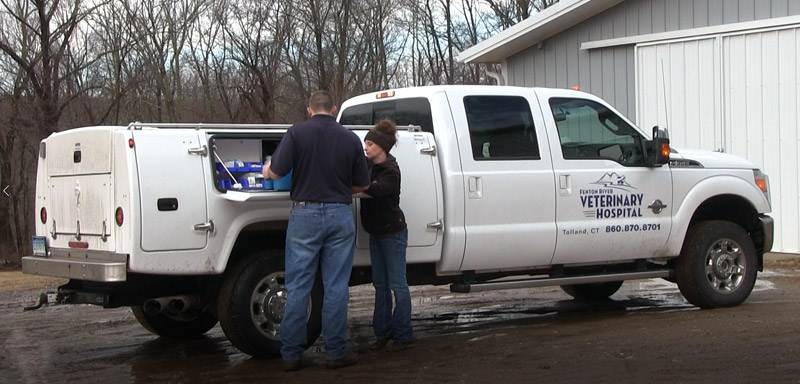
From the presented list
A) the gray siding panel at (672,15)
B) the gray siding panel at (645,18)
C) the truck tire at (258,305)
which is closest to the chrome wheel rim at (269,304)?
the truck tire at (258,305)

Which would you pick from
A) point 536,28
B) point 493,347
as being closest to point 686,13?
point 536,28

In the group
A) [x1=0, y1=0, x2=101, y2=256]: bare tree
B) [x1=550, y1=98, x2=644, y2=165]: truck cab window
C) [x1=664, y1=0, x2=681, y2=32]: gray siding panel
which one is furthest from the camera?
[x1=0, y1=0, x2=101, y2=256]: bare tree

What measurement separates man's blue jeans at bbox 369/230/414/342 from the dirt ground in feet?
0.70

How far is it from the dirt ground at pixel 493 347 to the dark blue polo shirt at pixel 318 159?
120 cm

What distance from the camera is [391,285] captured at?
693cm

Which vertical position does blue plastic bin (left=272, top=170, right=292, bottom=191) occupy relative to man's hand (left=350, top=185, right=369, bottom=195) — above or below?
above

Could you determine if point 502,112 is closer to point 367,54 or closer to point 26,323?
point 26,323

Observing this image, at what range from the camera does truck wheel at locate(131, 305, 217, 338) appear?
309 inches

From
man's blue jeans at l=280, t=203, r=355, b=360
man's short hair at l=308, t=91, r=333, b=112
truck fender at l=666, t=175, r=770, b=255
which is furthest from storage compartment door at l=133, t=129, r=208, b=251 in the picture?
truck fender at l=666, t=175, r=770, b=255

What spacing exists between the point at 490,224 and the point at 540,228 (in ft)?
1.64

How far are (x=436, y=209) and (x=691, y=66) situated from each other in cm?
834

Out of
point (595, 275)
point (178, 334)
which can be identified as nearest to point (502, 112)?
point (595, 275)

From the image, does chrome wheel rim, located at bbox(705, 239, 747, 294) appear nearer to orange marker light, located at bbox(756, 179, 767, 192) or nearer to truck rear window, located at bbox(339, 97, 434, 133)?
orange marker light, located at bbox(756, 179, 767, 192)

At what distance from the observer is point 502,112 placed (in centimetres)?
793
